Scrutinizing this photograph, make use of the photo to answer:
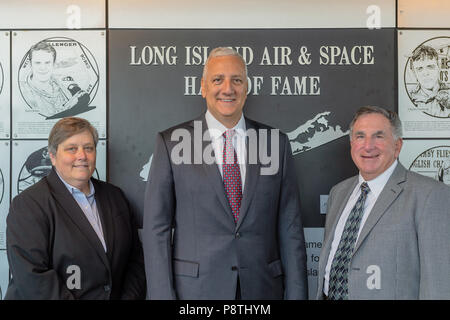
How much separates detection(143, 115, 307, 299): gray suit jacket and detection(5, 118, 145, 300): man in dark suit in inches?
16.1

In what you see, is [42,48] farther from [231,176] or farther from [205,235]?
[205,235]

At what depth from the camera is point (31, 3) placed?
361 centimetres

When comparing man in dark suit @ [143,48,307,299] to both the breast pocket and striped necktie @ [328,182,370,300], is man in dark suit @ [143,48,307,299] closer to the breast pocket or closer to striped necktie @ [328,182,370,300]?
the breast pocket

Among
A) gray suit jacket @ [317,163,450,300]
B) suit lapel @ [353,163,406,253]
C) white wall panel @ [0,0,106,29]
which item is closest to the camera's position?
gray suit jacket @ [317,163,450,300]

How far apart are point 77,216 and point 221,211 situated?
0.91m

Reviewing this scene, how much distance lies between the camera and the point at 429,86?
3.67 meters

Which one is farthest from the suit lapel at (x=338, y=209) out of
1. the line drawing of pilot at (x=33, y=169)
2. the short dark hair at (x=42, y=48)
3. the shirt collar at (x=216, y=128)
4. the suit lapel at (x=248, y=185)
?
the short dark hair at (x=42, y=48)

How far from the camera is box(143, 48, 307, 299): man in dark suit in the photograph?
2699 millimetres

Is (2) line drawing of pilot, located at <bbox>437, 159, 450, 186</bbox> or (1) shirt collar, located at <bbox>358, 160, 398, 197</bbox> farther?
(2) line drawing of pilot, located at <bbox>437, 159, 450, 186</bbox>

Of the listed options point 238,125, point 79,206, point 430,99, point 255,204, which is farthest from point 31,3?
point 430,99

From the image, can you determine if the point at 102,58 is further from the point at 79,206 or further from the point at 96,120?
the point at 79,206

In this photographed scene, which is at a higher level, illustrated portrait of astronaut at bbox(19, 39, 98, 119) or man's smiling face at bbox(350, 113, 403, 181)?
illustrated portrait of astronaut at bbox(19, 39, 98, 119)

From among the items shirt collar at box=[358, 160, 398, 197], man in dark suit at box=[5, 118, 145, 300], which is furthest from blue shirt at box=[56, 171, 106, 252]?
shirt collar at box=[358, 160, 398, 197]

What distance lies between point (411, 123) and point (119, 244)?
7.44ft
